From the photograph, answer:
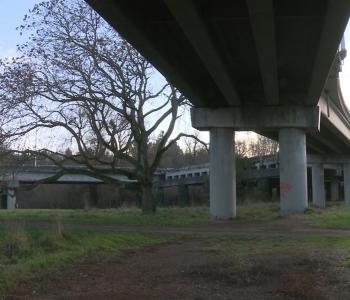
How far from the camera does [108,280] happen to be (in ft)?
29.6

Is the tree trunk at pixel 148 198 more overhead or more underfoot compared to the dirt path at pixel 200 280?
more overhead

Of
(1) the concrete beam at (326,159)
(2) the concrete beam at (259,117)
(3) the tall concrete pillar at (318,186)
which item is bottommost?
(3) the tall concrete pillar at (318,186)

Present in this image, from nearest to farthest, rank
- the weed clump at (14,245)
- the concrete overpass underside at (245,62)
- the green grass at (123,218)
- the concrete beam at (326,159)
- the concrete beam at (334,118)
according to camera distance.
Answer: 1. the weed clump at (14,245)
2. the concrete overpass underside at (245,62)
3. the green grass at (123,218)
4. the concrete beam at (334,118)
5. the concrete beam at (326,159)

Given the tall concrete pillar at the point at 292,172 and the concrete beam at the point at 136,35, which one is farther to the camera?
the tall concrete pillar at the point at 292,172

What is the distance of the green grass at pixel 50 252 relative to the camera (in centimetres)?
910

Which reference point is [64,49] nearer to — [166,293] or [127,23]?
[127,23]

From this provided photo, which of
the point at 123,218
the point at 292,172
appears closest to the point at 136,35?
the point at 123,218

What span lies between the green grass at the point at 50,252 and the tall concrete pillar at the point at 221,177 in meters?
12.4

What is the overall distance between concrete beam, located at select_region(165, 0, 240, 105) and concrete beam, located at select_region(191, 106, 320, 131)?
3452 millimetres

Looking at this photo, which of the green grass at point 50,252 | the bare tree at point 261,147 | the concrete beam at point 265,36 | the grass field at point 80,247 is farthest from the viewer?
the bare tree at point 261,147

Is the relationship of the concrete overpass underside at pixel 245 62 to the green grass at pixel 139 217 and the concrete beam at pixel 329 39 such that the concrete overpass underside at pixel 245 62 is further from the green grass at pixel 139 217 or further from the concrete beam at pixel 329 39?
the green grass at pixel 139 217

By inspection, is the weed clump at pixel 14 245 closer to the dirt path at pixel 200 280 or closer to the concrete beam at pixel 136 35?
the dirt path at pixel 200 280

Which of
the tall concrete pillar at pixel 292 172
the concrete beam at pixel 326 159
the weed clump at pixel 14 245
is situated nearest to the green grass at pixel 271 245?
the weed clump at pixel 14 245

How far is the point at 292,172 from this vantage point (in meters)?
27.9
